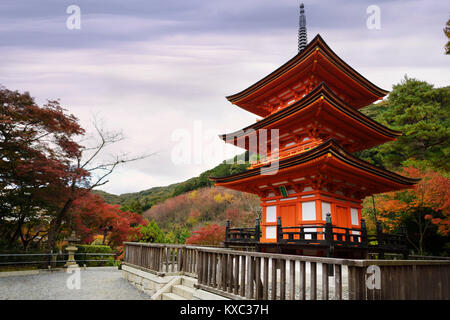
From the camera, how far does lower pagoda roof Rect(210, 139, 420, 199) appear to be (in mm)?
9156

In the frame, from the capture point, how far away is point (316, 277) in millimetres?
4160

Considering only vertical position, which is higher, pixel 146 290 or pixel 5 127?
pixel 5 127

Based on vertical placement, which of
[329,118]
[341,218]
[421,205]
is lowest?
[341,218]

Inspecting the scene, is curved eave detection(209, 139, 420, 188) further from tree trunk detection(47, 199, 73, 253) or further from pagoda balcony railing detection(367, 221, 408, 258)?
tree trunk detection(47, 199, 73, 253)

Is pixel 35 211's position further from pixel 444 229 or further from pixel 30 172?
pixel 444 229

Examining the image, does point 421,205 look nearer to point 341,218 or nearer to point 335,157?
point 341,218

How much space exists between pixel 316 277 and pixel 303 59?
979 cm

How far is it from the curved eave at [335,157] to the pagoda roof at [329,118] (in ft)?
6.66

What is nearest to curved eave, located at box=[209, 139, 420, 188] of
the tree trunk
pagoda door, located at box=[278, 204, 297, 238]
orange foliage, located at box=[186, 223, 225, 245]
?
pagoda door, located at box=[278, 204, 297, 238]

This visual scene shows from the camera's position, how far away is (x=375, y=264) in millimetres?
3773

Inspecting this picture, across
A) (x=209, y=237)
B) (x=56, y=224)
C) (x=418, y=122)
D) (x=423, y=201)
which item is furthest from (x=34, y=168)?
(x=418, y=122)

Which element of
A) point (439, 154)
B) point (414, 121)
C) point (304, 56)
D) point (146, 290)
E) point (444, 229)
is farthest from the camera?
point (414, 121)
